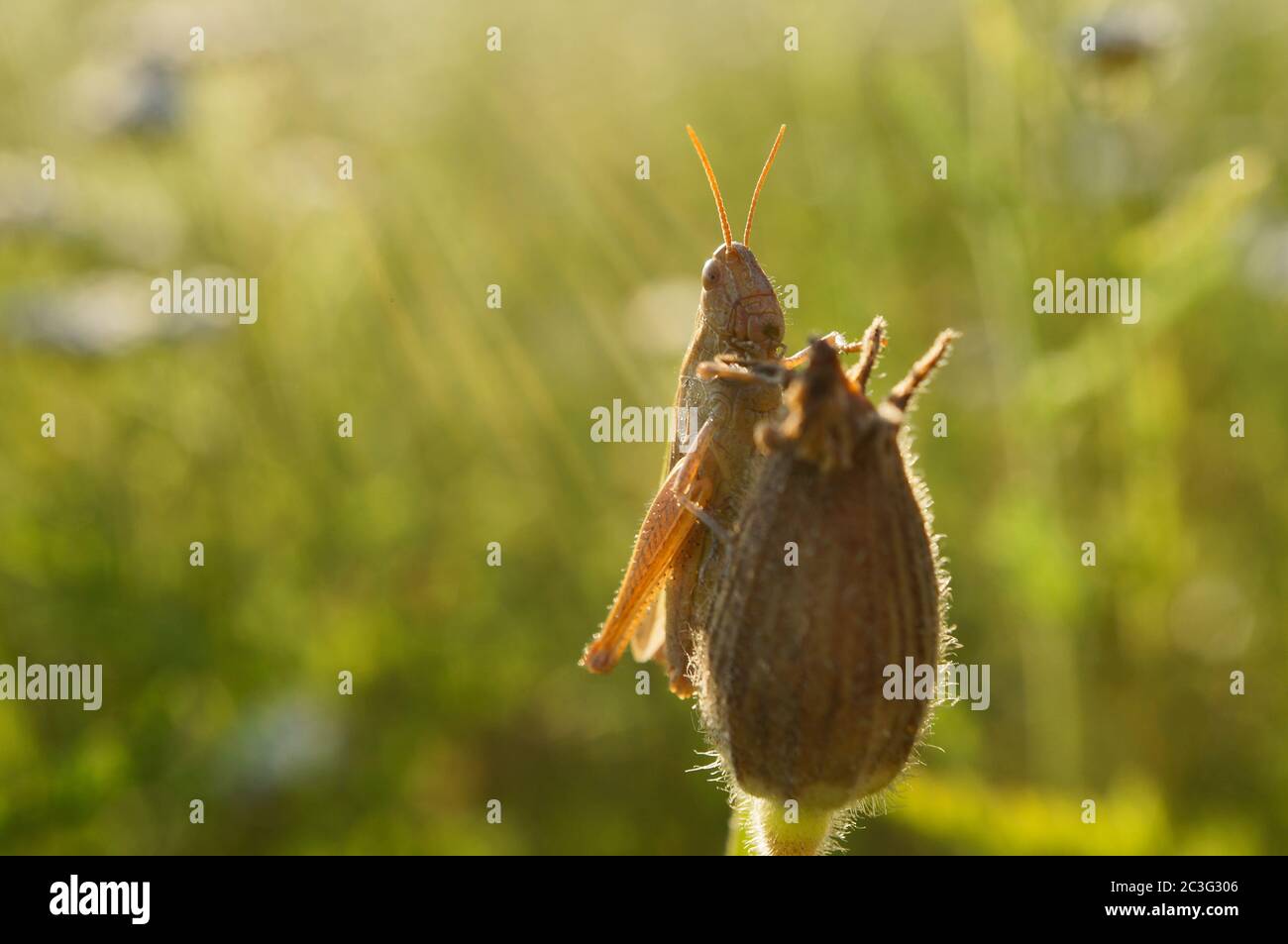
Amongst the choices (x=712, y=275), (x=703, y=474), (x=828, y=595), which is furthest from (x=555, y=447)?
(x=828, y=595)

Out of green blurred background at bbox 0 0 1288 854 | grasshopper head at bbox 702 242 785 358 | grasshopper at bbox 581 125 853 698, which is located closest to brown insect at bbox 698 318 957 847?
grasshopper at bbox 581 125 853 698

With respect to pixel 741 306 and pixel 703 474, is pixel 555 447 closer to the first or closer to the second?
pixel 741 306

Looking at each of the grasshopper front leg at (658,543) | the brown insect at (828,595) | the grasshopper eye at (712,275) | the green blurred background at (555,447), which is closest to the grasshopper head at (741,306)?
the grasshopper eye at (712,275)

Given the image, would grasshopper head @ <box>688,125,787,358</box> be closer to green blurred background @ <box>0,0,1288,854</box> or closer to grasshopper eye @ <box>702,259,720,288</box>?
grasshopper eye @ <box>702,259,720,288</box>

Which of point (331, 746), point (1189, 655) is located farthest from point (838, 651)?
point (1189, 655)

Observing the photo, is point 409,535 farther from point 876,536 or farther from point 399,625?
point 876,536
